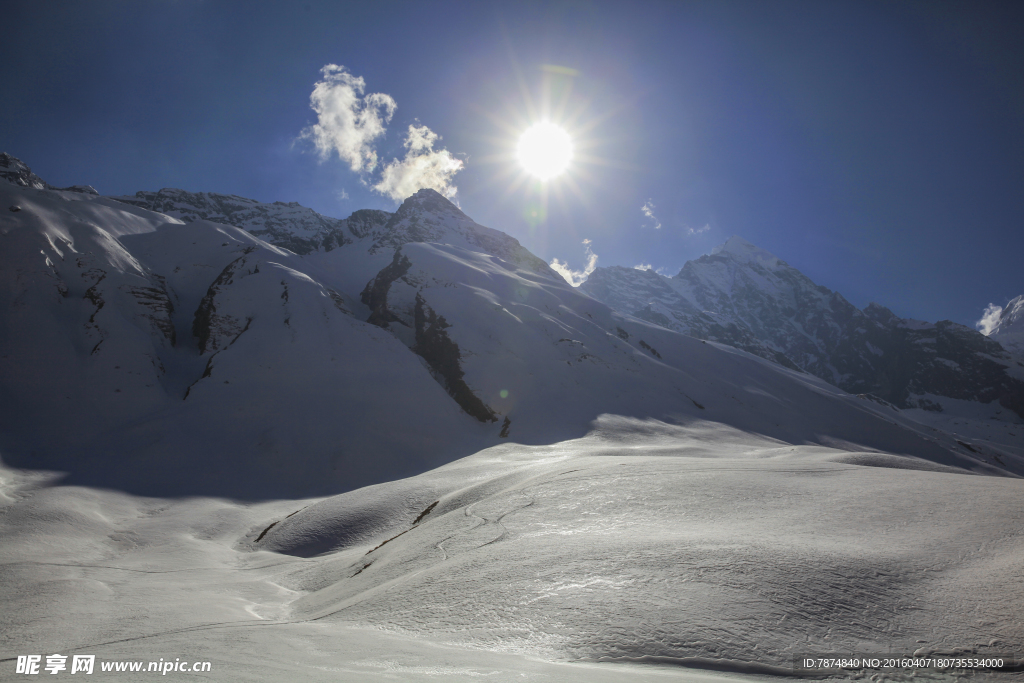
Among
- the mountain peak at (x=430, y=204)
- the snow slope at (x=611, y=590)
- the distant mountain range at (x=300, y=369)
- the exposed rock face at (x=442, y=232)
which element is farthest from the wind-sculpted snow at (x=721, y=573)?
the mountain peak at (x=430, y=204)

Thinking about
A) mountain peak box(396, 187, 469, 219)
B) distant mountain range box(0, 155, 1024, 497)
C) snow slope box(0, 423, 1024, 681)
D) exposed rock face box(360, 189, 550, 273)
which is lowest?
snow slope box(0, 423, 1024, 681)

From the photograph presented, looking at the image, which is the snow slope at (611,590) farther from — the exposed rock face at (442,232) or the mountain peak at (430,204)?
the mountain peak at (430,204)

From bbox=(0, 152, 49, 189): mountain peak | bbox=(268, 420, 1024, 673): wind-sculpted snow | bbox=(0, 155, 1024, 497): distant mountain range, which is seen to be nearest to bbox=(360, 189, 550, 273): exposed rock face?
bbox=(0, 155, 1024, 497): distant mountain range

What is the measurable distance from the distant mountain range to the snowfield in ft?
0.87

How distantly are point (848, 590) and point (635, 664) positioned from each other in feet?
7.40

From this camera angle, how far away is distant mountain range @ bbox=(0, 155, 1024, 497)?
2539cm

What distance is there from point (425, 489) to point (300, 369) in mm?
22184

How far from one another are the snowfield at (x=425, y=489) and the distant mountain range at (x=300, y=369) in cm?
26

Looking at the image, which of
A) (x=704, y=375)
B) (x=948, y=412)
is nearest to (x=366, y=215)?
(x=704, y=375)

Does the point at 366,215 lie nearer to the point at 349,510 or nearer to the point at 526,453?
the point at 526,453

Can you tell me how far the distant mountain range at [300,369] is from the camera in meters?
25.4

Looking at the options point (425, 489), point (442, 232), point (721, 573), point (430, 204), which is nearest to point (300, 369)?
point (425, 489)

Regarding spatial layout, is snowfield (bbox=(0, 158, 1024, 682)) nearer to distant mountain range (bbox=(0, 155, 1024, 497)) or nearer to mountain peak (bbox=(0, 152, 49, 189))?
distant mountain range (bbox=(0, 155, 1024, 497))

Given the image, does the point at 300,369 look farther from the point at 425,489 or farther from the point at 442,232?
the point at 442,232
